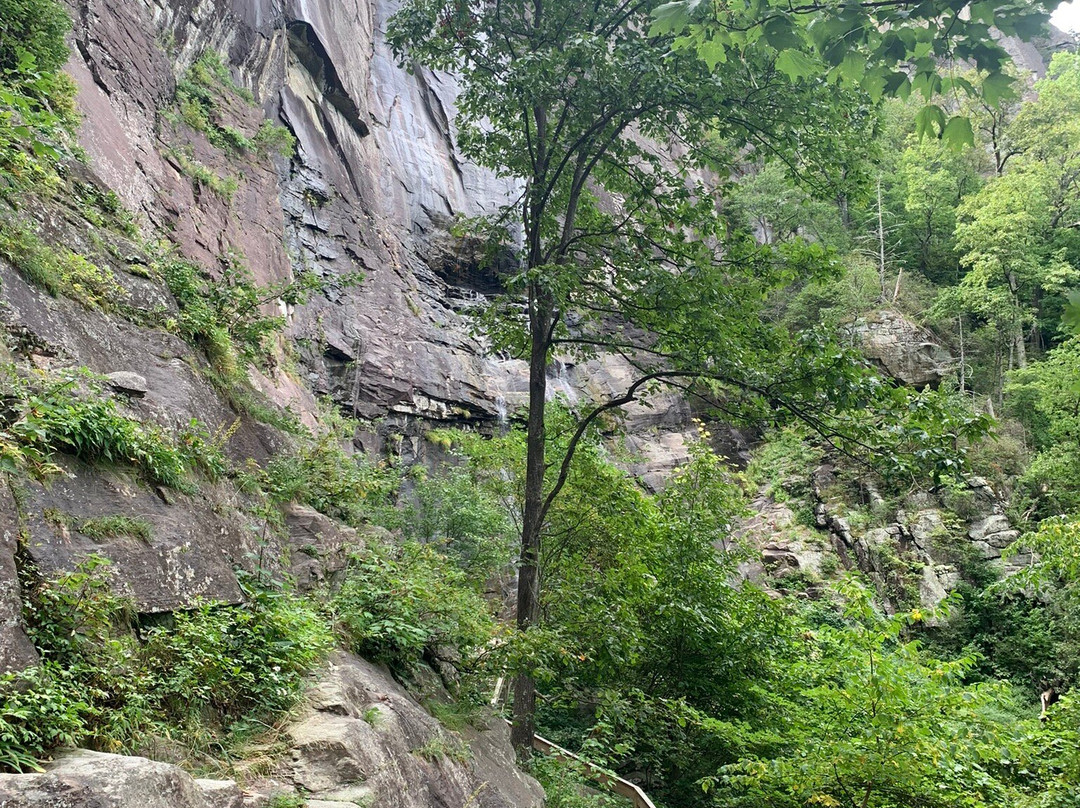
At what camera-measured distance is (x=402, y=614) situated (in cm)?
531

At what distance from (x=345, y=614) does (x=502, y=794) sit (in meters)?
1.76

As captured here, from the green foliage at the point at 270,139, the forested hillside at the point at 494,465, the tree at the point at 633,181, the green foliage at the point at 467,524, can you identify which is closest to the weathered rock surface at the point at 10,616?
the forested hillside at the point at 494,465

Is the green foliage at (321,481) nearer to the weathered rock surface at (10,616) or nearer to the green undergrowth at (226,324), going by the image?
the green undergrowth at (226,324)

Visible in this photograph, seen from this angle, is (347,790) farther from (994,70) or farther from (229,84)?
(229,84)

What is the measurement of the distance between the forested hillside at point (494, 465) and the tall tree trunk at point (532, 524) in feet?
0.13

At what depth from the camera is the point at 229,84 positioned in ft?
50.3

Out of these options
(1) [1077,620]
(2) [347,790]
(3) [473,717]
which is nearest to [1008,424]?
(1) [1077,620]

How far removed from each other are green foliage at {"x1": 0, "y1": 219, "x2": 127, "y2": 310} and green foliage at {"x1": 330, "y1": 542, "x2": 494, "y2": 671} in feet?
10.6

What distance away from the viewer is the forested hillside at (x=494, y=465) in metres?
3.07

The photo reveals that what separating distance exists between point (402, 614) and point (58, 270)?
157 inches

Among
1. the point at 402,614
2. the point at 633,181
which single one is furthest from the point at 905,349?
the point at 402,614

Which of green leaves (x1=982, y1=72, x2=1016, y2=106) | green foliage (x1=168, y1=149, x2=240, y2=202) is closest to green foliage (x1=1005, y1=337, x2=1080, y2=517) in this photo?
green leaves (x1=982, y1=72, x2=1016, y2=106)

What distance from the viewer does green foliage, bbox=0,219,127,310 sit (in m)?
4.90

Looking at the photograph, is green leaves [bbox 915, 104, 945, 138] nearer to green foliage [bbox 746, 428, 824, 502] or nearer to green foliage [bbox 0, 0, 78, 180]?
green foliage [bbox 0, 0, 78, 180]
